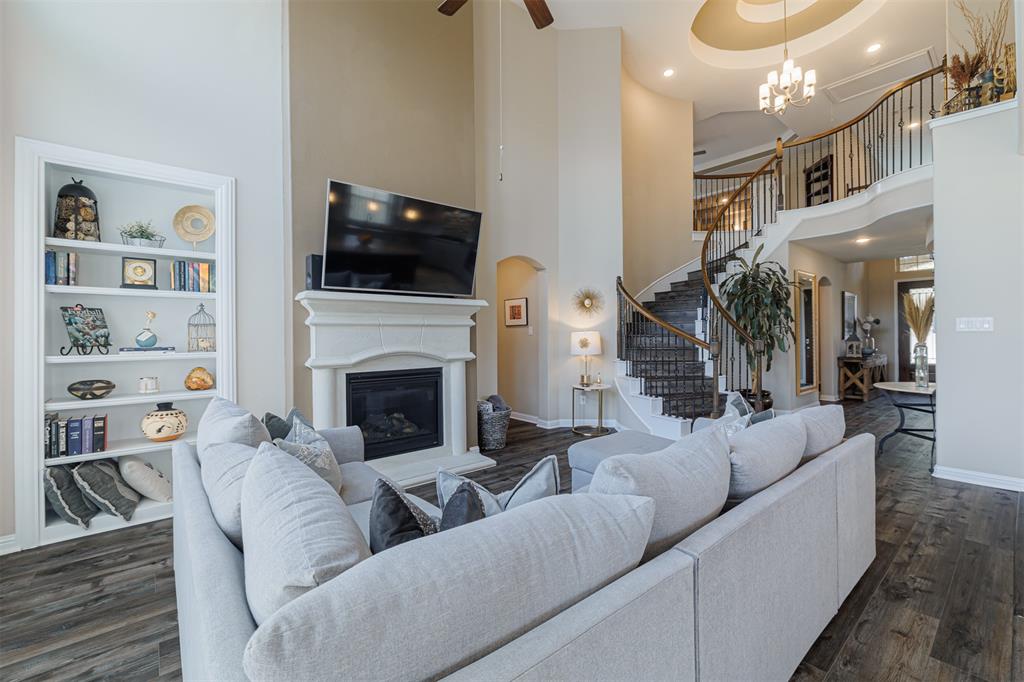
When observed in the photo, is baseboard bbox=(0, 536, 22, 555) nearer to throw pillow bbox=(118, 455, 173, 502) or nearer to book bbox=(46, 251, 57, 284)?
throw pillow bbox=(118, 455, 173, 502)

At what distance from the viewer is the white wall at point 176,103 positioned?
8.69 ft

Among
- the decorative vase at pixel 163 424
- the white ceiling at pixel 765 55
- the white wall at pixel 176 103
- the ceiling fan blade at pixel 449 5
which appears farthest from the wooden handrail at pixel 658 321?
the decorative vase at pixel 163 424

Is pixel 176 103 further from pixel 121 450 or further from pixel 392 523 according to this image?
pixel 392 523

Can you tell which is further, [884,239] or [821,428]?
[884,239]

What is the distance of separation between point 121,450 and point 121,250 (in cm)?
129

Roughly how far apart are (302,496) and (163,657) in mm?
1533

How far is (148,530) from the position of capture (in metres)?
2.85

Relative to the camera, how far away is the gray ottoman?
277cm

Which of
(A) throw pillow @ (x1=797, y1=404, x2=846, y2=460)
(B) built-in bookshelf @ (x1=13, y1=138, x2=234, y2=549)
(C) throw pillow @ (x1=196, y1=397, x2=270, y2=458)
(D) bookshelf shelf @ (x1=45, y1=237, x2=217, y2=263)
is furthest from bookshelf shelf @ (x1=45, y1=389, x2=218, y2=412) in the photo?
(A) throw pillow @ (x1=797, y1=404, x2=846, y2=460)

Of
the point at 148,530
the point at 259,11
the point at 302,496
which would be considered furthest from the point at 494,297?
the point at 302,496

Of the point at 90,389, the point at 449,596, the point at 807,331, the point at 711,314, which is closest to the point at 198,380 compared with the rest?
the point at 90,389

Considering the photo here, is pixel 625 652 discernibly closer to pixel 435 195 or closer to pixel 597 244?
pixel 435 195

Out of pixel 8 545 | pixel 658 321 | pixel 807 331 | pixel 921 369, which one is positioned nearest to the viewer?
pixel 8 545

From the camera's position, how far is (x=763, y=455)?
1562mm
